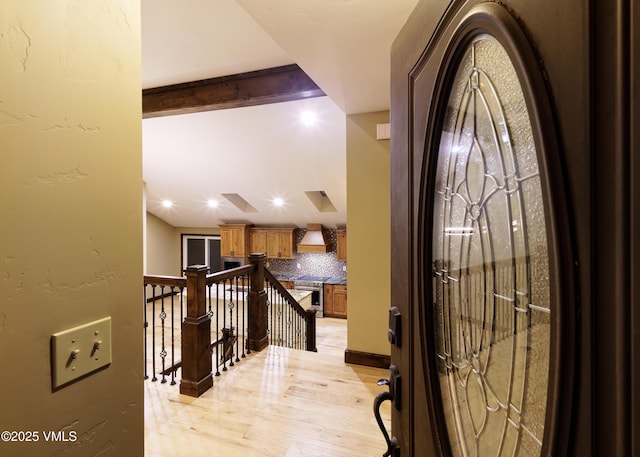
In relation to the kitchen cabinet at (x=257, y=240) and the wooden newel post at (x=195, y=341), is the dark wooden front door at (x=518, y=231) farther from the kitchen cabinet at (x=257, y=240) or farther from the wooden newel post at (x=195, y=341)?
the kitchen cabinet at (x=257, y=240)

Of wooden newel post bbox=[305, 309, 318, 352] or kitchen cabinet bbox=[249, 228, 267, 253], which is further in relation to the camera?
kitchen cabinet bbox=[249, 228, 267, 253]

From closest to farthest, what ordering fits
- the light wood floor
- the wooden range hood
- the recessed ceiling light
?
the light wood floor
the recessed ceiling light
the wooden range hood

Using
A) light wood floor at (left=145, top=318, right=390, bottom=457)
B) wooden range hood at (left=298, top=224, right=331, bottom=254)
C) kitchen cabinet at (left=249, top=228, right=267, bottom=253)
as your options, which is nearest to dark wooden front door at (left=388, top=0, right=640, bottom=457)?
light wood floor at (left=145, top=318, right=390, bottom=457)

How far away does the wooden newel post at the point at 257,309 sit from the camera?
341 cm

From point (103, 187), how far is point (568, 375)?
97 centimetres

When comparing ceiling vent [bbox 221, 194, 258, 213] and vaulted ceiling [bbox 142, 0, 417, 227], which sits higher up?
vaulted ceiling [bbox 142, 0, 417, 227]

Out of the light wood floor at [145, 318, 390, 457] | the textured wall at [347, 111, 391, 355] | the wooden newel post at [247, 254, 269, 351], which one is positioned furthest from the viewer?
the wooden newel post at [247, 254, 269, 351]

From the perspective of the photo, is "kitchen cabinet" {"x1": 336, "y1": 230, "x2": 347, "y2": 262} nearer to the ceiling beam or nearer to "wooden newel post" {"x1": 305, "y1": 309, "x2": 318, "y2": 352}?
"wooden newel post" {"x1": 305, "y1": 309, "x2": 318, "y2": 352}

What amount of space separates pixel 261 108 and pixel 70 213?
14.0 ft

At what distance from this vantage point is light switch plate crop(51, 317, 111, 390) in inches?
28.4

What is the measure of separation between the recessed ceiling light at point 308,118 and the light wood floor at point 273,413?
322cm

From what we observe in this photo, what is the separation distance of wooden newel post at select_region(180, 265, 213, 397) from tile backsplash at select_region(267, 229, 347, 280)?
18.6ft

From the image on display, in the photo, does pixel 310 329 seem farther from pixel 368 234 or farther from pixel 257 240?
pixel 257 240

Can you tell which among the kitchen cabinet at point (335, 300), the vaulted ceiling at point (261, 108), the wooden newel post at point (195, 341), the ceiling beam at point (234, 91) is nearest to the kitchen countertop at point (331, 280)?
the kitchen cabinet at point (335, 300)
